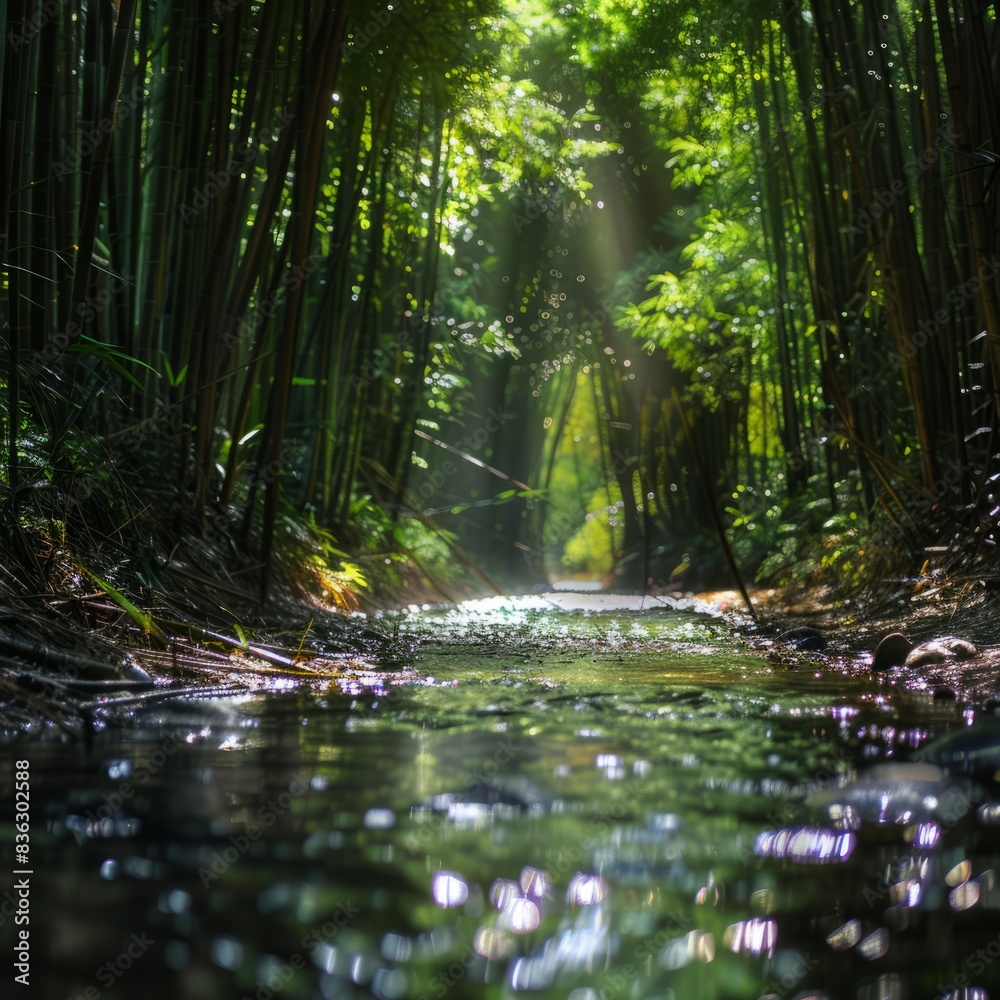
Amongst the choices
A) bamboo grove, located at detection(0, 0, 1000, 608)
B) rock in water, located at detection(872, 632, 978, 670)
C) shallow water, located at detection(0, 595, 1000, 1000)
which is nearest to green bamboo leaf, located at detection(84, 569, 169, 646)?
bamboo grove, located at detection(0, 0, 1000, 608)

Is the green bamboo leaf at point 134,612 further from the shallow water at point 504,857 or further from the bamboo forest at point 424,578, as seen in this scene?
the shallow water at point 504,857

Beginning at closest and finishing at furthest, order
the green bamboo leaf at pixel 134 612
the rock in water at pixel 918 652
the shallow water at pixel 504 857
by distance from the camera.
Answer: the shallow water at pixel 504 857 < the green bamboo leaf at pixel 134 612 < the rock in water at pixel 918 652

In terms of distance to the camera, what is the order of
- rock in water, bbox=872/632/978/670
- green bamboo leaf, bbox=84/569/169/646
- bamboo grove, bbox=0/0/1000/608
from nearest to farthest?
green bamboo leaf, bbox=84/569/169/646
rock in water, bbox=872/632/978/670
bamboo grove, bbox=0/0/1000/608

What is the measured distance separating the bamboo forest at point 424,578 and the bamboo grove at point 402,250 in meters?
0.02

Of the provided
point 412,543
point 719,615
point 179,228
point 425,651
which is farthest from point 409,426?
point 425,651

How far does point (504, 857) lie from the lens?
1.01 m

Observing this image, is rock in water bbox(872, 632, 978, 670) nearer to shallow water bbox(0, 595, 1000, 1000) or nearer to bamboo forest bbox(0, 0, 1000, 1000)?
bamboo forest bbox(0, 0, 1000, 1000)

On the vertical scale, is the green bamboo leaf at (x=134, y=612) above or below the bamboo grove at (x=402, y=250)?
below

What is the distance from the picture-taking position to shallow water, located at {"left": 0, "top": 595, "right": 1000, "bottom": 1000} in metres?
0.78

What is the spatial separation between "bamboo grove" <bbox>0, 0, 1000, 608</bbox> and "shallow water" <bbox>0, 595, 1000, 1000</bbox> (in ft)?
3.72

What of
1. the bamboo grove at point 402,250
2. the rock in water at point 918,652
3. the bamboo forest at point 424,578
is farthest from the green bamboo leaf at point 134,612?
the rock in water at point 918,652

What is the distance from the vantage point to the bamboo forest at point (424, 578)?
868 mm

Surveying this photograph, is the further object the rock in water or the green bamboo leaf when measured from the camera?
the rock in water

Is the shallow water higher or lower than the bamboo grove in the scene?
lower
